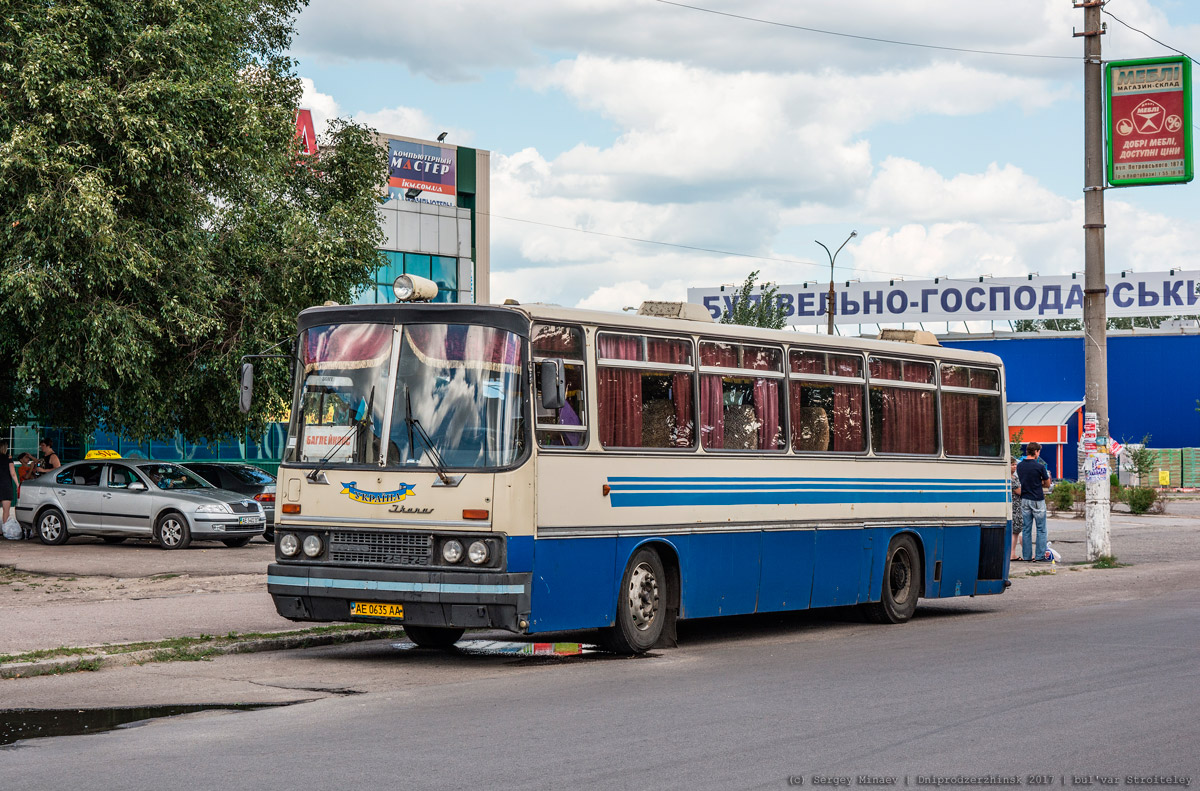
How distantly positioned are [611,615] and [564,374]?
2.06 metres

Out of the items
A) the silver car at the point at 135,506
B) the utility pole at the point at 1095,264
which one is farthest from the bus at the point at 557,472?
the silver car at the point at 135,506

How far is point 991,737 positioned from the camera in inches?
327

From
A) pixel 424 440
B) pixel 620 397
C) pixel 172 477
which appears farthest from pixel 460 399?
pixel 172 477

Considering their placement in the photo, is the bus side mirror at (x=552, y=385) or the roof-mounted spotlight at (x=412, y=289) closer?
the bus side mirror at (x=552, y=385)

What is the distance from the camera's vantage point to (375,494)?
37.6 feet

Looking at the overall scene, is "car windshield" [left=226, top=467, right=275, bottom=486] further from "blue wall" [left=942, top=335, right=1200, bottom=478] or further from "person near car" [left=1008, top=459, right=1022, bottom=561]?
"blue wall" [left=942, top=335, right=1200, bottom=478]

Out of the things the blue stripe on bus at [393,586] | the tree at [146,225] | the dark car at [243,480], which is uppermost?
the tree at [146,225]

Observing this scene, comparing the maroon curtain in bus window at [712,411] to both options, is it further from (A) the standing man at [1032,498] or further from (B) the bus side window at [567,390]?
(A) the standing man at [1032,498]

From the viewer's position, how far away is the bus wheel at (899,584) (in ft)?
51.0

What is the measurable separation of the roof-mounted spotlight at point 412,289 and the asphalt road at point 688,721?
297cm

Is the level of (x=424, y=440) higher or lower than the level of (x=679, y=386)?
lower

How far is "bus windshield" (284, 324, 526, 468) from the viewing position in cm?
1130

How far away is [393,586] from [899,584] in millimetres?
6651

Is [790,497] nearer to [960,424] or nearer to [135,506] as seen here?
[960,424]
